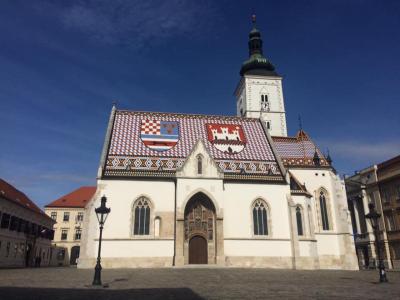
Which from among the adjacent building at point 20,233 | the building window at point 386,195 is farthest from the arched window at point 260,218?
the adjacent building at point 20,233

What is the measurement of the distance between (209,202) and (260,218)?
5.14m

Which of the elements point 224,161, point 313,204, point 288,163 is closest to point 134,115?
point 224,161

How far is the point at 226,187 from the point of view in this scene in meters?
32.7

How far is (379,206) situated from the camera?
4556 centimetres

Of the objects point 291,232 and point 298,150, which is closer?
point 291,232

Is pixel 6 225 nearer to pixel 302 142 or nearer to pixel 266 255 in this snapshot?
pixel 266 255

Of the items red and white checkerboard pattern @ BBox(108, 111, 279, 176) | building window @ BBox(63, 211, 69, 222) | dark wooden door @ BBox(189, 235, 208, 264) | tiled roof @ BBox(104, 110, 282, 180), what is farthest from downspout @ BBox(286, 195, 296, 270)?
building window @ BBox(63, 211, 69, 222)

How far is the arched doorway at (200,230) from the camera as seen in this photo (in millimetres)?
30562

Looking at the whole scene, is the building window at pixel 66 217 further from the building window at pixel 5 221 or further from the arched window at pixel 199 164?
the arched window at pixel 199 164

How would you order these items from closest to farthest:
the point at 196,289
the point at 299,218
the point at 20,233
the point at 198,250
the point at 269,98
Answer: the point at 196,289 → the point at 198,250 → the point at 299,218 → the point at 20,233 → the point at 269,98

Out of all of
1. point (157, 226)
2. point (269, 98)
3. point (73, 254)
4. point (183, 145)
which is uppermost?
point (269, 98)

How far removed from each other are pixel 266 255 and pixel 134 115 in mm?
20744

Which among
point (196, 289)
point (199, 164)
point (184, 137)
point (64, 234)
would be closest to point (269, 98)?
point (184, 137)

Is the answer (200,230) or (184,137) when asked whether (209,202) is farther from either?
(184,137)
